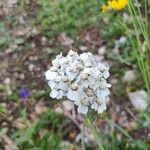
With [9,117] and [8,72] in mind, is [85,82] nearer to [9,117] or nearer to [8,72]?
[9,117]

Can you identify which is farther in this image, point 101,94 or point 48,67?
point 48,67

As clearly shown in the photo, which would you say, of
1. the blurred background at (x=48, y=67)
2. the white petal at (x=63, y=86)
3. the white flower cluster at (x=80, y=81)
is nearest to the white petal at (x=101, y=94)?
the white flower cluster at (x=80, y=81)

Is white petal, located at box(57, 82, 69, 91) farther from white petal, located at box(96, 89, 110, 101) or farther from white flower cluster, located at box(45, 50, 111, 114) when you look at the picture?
white petal, located at box(96, 89, 110, 101)

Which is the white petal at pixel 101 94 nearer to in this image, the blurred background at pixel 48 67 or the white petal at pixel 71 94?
the white petal at pixel 71 94

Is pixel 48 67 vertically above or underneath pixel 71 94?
underneath

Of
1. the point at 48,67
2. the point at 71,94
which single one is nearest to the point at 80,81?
the point at 71,94

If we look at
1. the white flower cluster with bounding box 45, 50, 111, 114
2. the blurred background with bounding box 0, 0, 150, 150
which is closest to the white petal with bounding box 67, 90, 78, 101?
the white flower cluster with bounding box 45, 50, 111, 114

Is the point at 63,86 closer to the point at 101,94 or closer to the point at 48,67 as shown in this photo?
the point at 101,94
